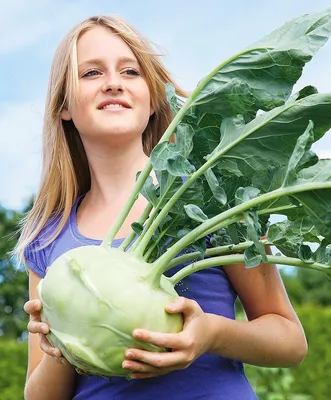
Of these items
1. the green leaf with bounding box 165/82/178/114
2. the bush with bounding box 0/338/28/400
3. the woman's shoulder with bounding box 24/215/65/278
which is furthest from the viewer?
the bush with bounding box 0/338/28/400

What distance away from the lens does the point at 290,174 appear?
212cm

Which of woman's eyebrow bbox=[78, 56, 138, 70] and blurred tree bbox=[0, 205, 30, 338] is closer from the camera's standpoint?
woman's eyebrow bbox=[78, 56, 138, 70]

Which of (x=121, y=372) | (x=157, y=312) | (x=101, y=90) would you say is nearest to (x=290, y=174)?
(x=157, y=312)

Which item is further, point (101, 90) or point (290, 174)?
point (101, 90)

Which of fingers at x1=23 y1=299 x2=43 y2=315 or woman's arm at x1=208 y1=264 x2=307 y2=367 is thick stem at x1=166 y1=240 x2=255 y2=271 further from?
fingers at x1=23 y1=299 x2=43 y2=315

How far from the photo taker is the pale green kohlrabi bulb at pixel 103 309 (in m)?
2.02

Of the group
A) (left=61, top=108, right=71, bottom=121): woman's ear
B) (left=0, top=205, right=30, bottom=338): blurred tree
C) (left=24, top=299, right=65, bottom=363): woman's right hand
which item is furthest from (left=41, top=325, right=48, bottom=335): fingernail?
(left=0, top=205, right=30, bottom=338): blurred tree

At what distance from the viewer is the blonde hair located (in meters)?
3.00

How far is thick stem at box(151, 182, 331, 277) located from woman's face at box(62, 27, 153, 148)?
30.0 inches

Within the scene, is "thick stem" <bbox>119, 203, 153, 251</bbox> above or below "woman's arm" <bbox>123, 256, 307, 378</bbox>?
→ above

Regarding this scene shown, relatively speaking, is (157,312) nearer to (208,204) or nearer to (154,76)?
(208,204)

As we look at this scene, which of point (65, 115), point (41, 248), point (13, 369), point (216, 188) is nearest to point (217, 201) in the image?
point (216, 188)

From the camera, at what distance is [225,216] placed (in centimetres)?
213

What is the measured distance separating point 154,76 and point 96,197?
0.55 meters
